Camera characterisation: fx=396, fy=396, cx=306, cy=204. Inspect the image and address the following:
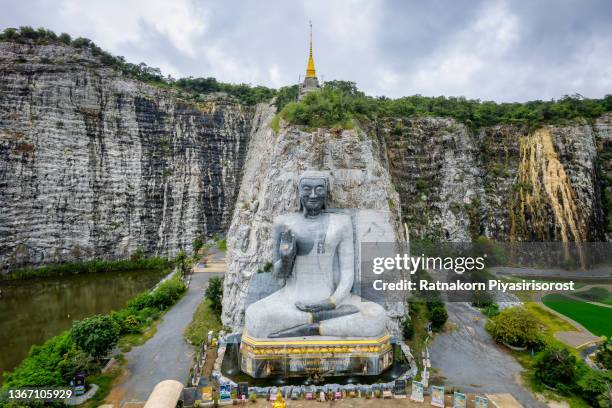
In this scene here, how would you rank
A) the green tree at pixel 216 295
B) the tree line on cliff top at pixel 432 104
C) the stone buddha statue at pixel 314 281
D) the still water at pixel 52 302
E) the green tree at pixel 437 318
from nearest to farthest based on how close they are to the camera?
1. the stone buddha statue at pixel 314 281
2. the green tree at pixel 437 318
3. the still water at pixel 52 302
4. the green tree at pixel 216 295
5. the tree line on cliff top at pixel 432 104

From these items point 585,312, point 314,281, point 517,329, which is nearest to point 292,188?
point 314,281

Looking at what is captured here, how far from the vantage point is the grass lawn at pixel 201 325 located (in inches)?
592

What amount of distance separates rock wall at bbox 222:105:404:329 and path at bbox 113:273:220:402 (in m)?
2.04

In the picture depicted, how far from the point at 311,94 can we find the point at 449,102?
21.6 m

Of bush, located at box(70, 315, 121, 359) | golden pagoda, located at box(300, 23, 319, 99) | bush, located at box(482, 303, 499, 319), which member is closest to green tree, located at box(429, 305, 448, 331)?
bush, located at box(482, 303, 499, 319)

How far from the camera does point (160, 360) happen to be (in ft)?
44.0

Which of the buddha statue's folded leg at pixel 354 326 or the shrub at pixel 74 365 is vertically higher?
the buddha statue's folded leg at pixel 354 326

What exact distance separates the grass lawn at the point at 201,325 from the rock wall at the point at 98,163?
15.7m

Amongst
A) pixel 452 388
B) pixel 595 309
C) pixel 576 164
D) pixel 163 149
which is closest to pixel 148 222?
pixel 163 149

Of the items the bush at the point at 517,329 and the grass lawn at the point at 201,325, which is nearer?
the bush at the point at 517,329

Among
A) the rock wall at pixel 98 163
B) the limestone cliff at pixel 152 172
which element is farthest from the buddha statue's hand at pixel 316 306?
the rock wall at pixel 98 163

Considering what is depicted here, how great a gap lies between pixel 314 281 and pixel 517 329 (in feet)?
27.3

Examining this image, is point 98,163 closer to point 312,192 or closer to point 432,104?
point 312,192

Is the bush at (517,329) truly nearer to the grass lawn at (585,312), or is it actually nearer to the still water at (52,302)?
the grass lawn at (585,312)
